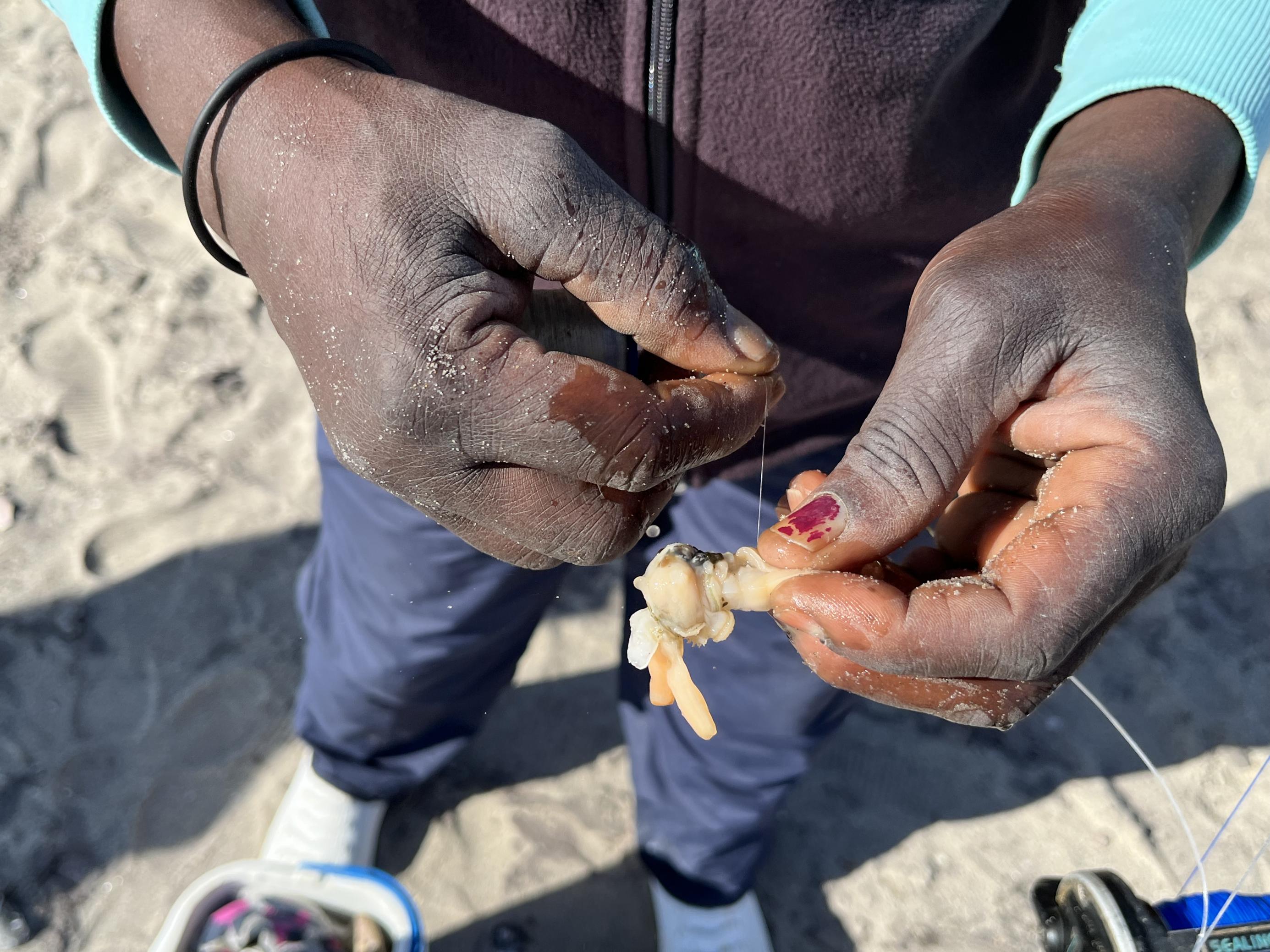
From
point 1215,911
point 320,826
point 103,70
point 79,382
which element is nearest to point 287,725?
point 320,826

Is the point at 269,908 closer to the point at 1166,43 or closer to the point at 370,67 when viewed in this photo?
the point at 370,67

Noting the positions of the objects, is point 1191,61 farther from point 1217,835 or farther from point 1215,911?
point 1217,835

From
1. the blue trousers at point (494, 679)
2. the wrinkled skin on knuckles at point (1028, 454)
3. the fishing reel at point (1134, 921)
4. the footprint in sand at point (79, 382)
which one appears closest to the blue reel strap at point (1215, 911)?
the fishing reel at point (1134, 921)

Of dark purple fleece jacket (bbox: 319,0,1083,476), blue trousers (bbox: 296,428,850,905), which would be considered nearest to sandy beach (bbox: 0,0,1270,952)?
blue trousers (bbox: 296,428,850,905)

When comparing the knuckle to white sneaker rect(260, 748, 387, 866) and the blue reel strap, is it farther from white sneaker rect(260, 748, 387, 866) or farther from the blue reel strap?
white sneaker rect(260, 748, 387, 866)

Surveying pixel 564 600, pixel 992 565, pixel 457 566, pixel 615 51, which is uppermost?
pixel 615 51

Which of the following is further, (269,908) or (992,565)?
(269,908)

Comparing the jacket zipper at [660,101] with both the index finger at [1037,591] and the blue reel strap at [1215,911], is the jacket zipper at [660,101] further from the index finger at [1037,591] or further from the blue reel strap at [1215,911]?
the blue reel strap at [1215,911]

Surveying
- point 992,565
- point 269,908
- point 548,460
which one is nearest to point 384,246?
point 548,460
